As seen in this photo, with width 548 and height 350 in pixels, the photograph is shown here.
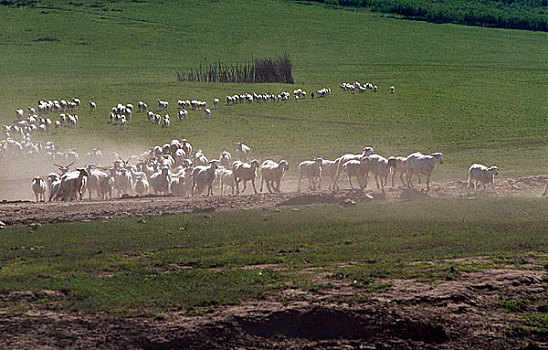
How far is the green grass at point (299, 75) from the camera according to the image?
39.4 metres

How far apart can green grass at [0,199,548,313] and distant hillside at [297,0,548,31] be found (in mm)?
111664

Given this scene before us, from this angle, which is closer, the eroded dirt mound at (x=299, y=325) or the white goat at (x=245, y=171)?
the eroded dirt mound at (x=299, y=325)

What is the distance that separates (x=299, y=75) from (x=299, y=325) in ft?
210

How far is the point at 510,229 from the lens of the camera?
55.0 ft

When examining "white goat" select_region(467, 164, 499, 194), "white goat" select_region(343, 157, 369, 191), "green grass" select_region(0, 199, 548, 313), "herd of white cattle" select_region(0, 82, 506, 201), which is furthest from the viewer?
"white goat" select_region(343, 157, 369, 191)

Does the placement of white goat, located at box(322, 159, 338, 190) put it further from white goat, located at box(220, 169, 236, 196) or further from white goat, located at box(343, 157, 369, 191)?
white goat, located at box(220, 169, 236, 196)

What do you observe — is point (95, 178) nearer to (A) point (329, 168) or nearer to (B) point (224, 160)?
(B) point (224, 160)

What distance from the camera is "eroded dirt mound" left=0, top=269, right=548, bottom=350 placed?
11.1 meters

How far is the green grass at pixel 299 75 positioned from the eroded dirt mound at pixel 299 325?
16005 mm

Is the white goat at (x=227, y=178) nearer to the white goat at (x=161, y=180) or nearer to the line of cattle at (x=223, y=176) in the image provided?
the line of cattle at (x=223, y=176)

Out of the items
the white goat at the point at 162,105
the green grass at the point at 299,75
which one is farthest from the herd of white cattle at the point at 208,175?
the white goat at the point at 162,105

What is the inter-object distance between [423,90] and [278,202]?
42560 millimetres

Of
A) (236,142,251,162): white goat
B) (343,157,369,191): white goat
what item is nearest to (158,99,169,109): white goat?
(236,142,251,162): white goat

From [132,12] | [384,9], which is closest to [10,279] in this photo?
[132,12]
